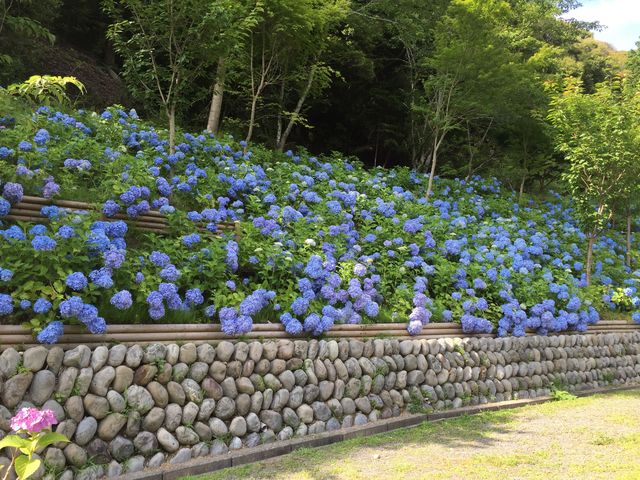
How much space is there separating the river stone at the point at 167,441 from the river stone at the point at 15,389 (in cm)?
89

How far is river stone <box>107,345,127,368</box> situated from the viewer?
3525mm

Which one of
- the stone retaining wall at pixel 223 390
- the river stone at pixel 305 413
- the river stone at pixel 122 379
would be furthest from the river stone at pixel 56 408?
the river stone at pixel 305 413

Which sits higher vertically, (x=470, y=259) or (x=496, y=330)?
(x=470, y=259)

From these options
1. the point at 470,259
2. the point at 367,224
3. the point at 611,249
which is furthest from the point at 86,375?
the point at 611,249

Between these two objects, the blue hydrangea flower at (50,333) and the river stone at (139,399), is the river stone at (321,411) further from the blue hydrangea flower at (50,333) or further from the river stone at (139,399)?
the blue hydrangea flower at (50,333)

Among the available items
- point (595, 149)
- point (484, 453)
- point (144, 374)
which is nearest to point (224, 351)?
point (144, 374)

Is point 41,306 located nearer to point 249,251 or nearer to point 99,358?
point 99,358

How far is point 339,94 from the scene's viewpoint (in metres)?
13.9

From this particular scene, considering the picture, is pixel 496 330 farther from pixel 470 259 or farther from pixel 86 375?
pixel 86 375

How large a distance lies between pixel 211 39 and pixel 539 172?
29.5ft

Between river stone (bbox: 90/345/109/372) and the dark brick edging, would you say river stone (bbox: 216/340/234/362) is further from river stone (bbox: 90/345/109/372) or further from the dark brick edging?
river stone (bbox: 90/345/109/372)

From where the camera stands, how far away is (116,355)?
3541mm

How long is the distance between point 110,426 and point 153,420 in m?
0.29

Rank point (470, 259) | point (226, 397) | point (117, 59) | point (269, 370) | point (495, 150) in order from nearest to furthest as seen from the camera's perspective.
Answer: point (226, 397)
point (269, 370)
point (470, 259)
point (495, 150)
point (117, 59)
